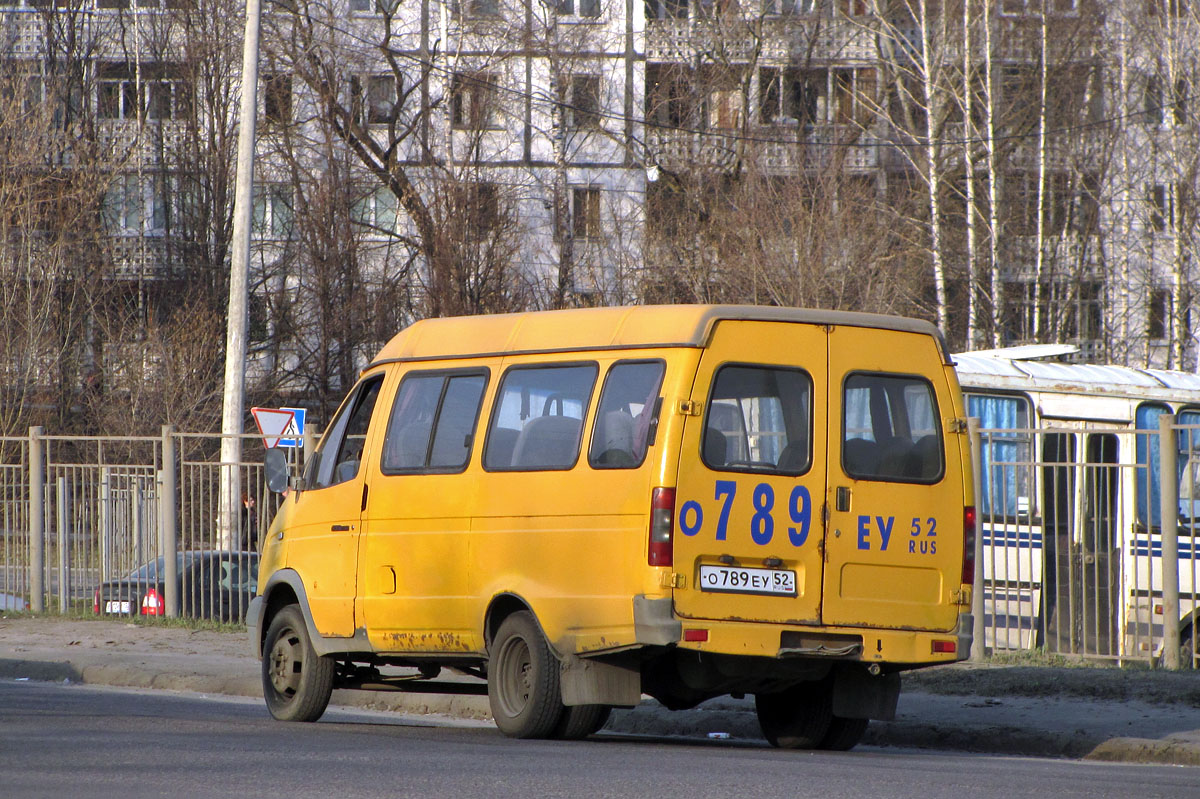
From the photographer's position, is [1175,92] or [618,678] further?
[1175,92]

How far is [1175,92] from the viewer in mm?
38281

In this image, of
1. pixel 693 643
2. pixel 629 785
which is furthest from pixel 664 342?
pixel 629 785

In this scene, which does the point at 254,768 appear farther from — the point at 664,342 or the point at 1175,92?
the point at 1175,92

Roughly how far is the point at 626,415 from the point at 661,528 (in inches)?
27.1

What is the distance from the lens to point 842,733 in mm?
9414

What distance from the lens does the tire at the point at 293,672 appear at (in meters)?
10.1

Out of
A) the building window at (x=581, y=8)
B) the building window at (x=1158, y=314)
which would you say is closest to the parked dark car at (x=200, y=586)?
the building window at (x=581, y=8)

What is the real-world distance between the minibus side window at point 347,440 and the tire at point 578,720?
213cm

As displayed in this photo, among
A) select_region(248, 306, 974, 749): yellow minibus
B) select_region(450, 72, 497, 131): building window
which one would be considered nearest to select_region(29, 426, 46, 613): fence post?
select_region(248, 306, 974, 749): yellow minibus

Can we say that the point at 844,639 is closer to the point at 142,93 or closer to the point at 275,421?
the point at 275,421

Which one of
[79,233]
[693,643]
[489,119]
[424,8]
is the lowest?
[693,643]

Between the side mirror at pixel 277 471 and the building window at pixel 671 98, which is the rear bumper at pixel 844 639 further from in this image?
the building window at pixel 671 98

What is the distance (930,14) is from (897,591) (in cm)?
3178

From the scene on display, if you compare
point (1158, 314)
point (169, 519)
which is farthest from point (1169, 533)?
point (1158, 314)
